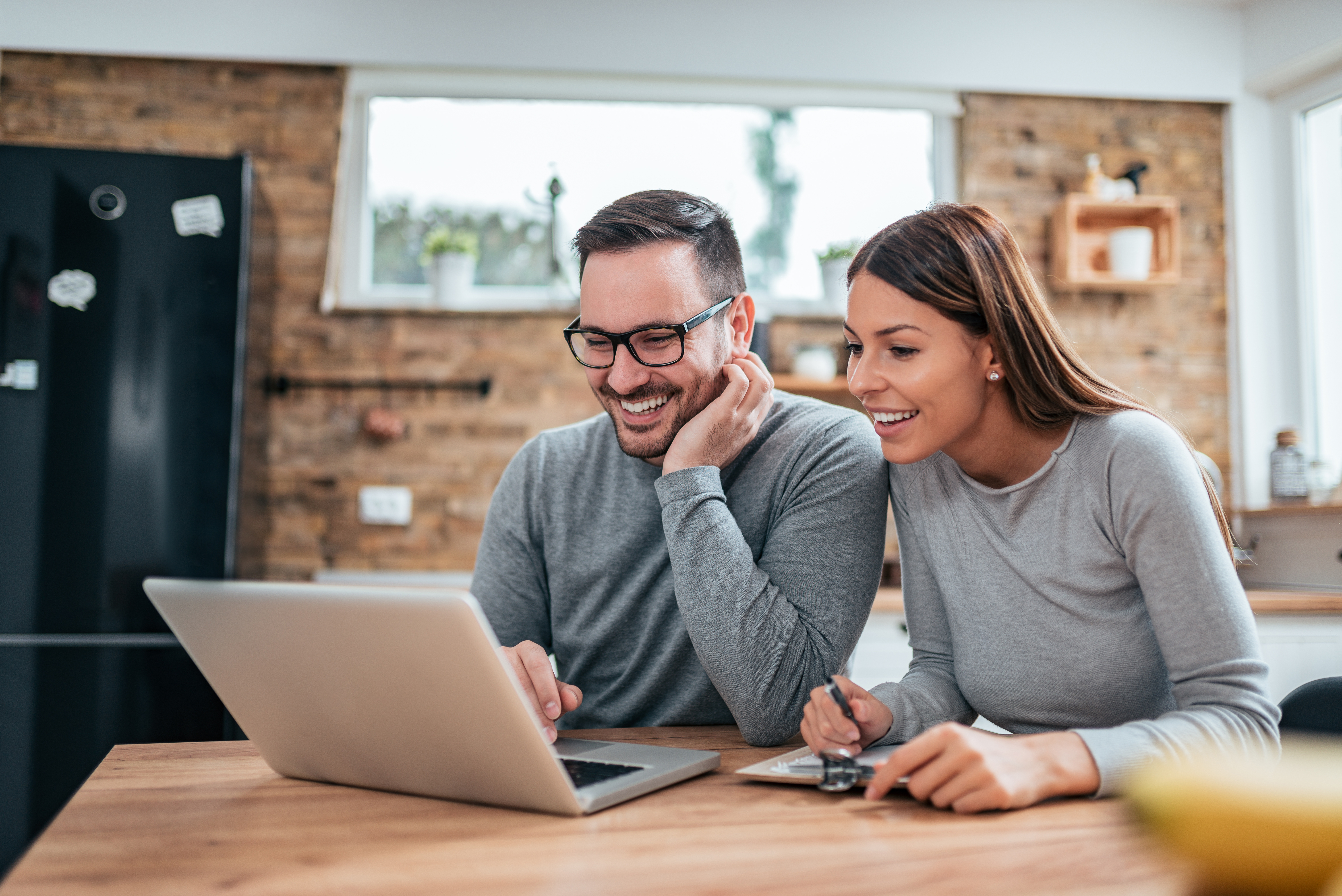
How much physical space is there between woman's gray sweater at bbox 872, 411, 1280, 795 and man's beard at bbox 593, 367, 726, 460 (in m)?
0.31

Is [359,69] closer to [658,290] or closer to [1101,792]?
[658,290]

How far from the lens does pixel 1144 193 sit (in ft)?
10.8

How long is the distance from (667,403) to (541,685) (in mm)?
464

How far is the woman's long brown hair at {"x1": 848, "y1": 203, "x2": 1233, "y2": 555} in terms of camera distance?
1.12m

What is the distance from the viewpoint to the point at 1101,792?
790mm

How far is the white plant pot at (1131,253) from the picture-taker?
10.1ft

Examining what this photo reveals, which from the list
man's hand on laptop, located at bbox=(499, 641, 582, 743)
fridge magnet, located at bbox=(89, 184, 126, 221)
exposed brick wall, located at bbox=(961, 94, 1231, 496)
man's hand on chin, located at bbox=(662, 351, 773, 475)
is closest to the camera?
man's hand on laptop, located at bbox=(499, 641, 582, 743)

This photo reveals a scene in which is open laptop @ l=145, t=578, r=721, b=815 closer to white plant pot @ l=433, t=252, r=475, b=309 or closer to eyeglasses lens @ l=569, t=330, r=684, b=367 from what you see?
eyeglasses lens @ l=569, t=330, r=684, b=367

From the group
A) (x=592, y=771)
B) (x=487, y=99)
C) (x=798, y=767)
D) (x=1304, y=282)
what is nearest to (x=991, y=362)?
(x=798, y=767)

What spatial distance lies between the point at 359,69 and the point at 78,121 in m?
0.87

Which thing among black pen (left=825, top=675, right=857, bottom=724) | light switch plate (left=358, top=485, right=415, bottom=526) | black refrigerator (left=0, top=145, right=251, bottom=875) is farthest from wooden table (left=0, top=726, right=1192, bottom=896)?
light switch plate (left=358, top=485, right=415, bottom=526)

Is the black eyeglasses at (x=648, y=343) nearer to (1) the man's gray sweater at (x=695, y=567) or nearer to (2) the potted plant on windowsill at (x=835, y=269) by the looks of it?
(1) the man's gray sweater at (x=695, y=567)

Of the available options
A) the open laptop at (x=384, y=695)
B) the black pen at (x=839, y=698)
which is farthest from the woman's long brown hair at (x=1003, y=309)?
the open laptop at (x=384, y=695)

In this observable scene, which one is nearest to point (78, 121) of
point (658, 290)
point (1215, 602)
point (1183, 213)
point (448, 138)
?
point (448, 138)
